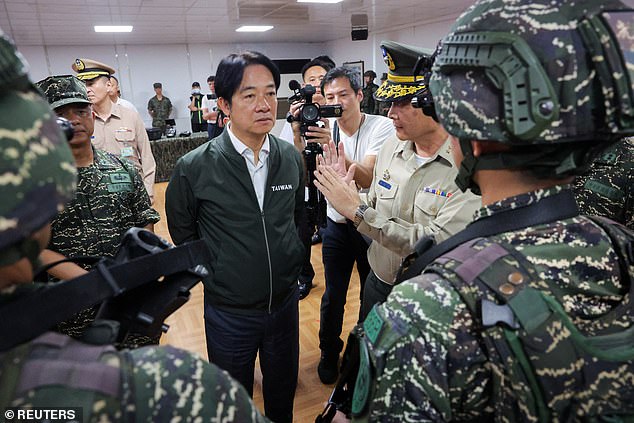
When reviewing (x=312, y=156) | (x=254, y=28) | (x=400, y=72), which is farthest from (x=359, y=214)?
(x=254, y=28)

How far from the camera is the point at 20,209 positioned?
0.48 m

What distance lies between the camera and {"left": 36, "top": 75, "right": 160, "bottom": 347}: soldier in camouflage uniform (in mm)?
1595

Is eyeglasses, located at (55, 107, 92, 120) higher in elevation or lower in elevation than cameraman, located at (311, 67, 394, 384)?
higher

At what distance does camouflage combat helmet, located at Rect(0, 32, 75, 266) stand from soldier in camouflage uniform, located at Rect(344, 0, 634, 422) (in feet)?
1.70

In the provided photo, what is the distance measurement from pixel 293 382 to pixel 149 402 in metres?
1.46

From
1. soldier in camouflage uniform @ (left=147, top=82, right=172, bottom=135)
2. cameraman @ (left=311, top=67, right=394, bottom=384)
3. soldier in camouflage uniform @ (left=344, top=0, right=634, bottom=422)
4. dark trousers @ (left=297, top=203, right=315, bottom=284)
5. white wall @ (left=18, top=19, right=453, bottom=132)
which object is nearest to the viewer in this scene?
soldier in camouflage uniform @ (left=344, top=0, right=634, bottom=422)

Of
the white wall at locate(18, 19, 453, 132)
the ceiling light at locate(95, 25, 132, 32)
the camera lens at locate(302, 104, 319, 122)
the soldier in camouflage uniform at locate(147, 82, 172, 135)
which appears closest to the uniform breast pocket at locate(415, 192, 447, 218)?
the camera lens at locate(302, 104, 319, 122)

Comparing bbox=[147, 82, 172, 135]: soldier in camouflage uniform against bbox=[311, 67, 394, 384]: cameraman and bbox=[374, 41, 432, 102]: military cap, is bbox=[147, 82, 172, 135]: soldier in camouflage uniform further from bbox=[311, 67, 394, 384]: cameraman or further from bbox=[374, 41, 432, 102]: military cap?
bbox=[374, 41, 432, 102]: military cap

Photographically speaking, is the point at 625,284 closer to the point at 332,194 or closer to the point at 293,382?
the point at 332,194

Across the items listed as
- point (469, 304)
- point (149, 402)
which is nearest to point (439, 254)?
point (469, 304)

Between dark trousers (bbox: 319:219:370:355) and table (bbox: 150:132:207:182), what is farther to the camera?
table (bbox: 150:132:207:182)

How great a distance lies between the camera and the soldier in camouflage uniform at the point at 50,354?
48cm

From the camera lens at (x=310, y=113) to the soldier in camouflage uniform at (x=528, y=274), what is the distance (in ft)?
4.54

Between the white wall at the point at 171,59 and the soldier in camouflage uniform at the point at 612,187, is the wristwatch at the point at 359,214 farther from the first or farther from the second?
the white wall at the point at 171,59
